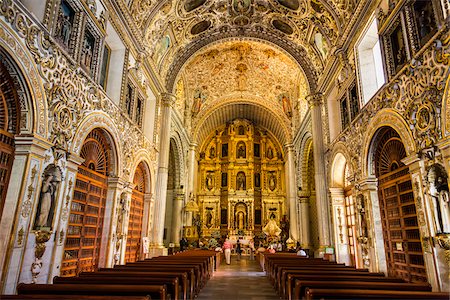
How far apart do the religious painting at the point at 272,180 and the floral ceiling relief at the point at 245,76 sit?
7558 millimetres

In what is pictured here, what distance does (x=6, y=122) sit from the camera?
215 inches

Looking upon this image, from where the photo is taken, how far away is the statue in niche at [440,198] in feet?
17.6

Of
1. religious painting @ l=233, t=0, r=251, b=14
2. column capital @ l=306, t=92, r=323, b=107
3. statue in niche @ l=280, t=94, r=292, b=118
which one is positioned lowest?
column capital @ l=306, t=92, r=323, b=107

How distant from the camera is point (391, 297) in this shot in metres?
3.59

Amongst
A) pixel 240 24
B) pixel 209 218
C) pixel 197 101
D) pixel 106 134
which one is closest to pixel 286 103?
pixel 197 101

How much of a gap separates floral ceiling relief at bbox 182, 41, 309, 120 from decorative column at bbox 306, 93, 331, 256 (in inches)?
114

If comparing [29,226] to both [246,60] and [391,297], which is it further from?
[246,60]

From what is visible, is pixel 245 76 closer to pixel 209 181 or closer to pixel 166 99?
pixel 166 99

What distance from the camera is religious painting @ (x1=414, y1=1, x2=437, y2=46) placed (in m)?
6.21

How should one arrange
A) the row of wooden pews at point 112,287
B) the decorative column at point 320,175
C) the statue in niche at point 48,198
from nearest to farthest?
the row of wooden pews at point 112,287, the statue in niche at point 48,198, the decorative column at point 320,175

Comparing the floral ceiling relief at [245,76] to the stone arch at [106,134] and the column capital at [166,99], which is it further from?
the stone arch at [106,134]

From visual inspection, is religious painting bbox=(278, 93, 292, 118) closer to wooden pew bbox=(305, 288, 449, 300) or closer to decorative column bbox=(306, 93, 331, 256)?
decorative column bbox=(306, 93, 331, 256)

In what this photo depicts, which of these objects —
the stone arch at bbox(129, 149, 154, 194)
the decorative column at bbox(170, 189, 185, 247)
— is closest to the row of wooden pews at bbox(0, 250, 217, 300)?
the stone arch at bbox(129, 149, 154, 194)

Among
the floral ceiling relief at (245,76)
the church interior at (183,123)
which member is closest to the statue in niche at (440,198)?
the church interior at (183,123)
